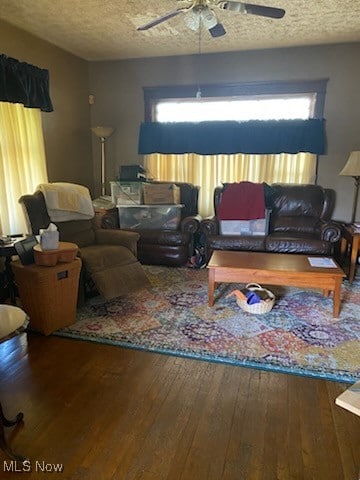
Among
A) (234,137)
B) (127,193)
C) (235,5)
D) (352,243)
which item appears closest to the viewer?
(235,5)

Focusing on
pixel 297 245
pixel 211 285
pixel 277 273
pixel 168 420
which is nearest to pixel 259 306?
pixel 277 273

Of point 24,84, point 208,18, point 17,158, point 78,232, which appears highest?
point 208,18

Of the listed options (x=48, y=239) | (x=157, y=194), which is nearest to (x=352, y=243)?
(x=157, y=194)

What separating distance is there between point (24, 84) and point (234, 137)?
2.61m

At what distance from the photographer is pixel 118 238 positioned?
3441 millimetres

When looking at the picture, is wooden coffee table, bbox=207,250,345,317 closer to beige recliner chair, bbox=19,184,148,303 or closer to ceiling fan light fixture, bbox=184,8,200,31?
beige recliner chair, bbox=19,184,148,303

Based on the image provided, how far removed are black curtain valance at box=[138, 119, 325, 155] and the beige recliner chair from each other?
1.89 metres

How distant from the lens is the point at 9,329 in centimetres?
153

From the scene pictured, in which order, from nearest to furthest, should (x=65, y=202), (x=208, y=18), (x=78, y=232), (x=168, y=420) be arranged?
1. (x=168, y=420)
2. (x=208, y=18)
3. (x=65, y=202)
4. (x=78, y=232)

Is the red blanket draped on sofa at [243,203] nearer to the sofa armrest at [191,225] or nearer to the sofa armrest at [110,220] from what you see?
the sofa armrest at [191,225]

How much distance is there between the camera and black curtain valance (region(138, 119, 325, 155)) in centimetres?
434

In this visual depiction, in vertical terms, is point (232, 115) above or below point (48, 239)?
above

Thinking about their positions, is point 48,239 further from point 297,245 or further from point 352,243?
point 352,243

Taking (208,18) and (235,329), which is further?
(235,329)
